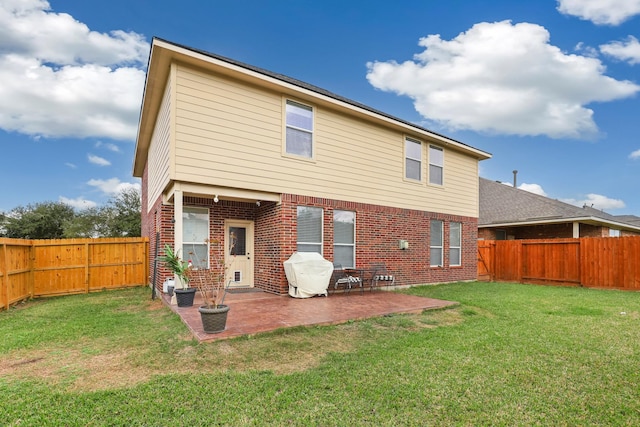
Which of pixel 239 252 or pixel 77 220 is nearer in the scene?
pixel 239 252

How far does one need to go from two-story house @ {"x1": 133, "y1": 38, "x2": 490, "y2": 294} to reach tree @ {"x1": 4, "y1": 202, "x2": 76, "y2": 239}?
20851 millimetres

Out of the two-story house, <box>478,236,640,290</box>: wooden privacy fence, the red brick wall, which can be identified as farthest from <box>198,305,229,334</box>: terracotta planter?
<box>478,236,640,290</box>: wooden privacy fence

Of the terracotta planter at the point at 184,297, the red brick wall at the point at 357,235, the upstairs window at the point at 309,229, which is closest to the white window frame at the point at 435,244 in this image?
the red brick wall at the point at 357,235

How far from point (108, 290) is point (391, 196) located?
30.3ft

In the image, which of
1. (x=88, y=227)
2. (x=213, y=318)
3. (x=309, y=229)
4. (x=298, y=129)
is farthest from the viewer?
(x=88, y=227)

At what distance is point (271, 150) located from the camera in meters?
8.35

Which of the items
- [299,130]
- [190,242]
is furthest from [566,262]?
[190,242]

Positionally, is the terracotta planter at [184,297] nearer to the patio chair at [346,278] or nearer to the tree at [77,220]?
the patio chair at [346,278]

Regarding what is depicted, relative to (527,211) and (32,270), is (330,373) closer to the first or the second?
(32,270)

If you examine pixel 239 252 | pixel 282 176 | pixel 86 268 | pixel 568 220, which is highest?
pixel 282 176

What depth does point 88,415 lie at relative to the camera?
9.01 ft

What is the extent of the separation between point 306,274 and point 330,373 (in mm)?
4483

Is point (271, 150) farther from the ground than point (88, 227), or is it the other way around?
point (271, 150)

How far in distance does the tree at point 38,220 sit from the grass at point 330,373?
86.0ft
